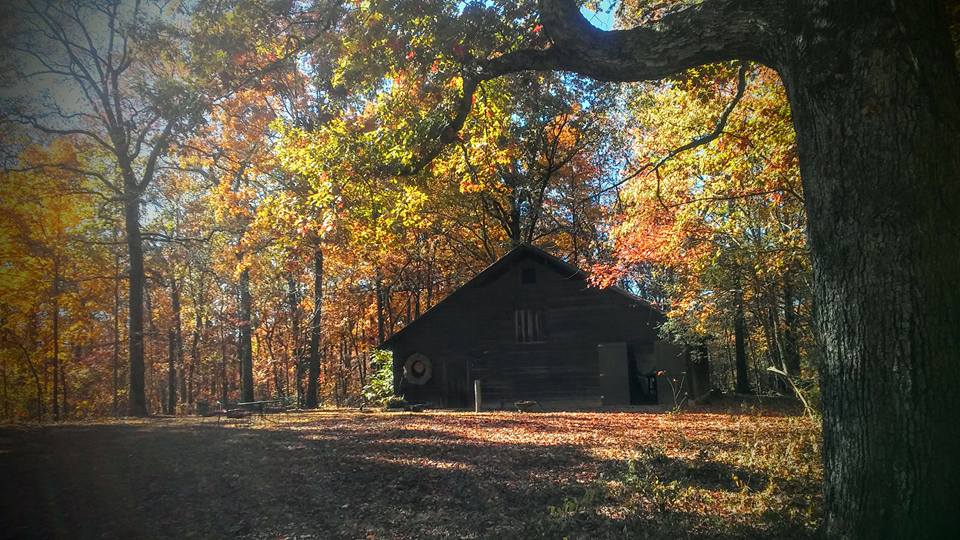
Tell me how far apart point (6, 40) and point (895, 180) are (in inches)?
373

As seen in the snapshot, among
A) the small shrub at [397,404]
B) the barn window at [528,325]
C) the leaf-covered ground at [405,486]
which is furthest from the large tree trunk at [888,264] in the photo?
the barn window at [528,325]

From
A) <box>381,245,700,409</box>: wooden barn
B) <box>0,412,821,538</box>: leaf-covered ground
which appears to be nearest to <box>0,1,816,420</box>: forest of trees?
<box>381,245,700,409</box>: wooden barn

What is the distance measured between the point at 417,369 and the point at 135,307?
36.5 feet

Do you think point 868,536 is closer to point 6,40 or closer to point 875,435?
point 875,435

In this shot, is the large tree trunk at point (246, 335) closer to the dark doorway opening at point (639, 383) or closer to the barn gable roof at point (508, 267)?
the barn gable roof at point (508, 267)

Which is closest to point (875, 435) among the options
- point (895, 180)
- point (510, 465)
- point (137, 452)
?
point (895, 180)

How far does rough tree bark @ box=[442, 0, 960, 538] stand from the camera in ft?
11.3

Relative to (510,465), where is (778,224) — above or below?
above

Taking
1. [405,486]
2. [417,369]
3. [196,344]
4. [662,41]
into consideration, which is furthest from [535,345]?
[196,344]

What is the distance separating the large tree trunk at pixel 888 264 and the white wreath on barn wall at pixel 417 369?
22.1 m

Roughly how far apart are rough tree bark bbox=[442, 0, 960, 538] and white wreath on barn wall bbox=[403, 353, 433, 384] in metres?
22.1

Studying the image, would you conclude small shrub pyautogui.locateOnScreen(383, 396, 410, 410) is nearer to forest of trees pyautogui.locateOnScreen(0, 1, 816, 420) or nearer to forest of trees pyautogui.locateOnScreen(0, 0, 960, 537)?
forest of trees pyautogui.locateOnScreen(0, 1, 816, 420)

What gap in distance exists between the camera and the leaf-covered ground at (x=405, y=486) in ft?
18.2

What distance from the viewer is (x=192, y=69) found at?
8.19m
